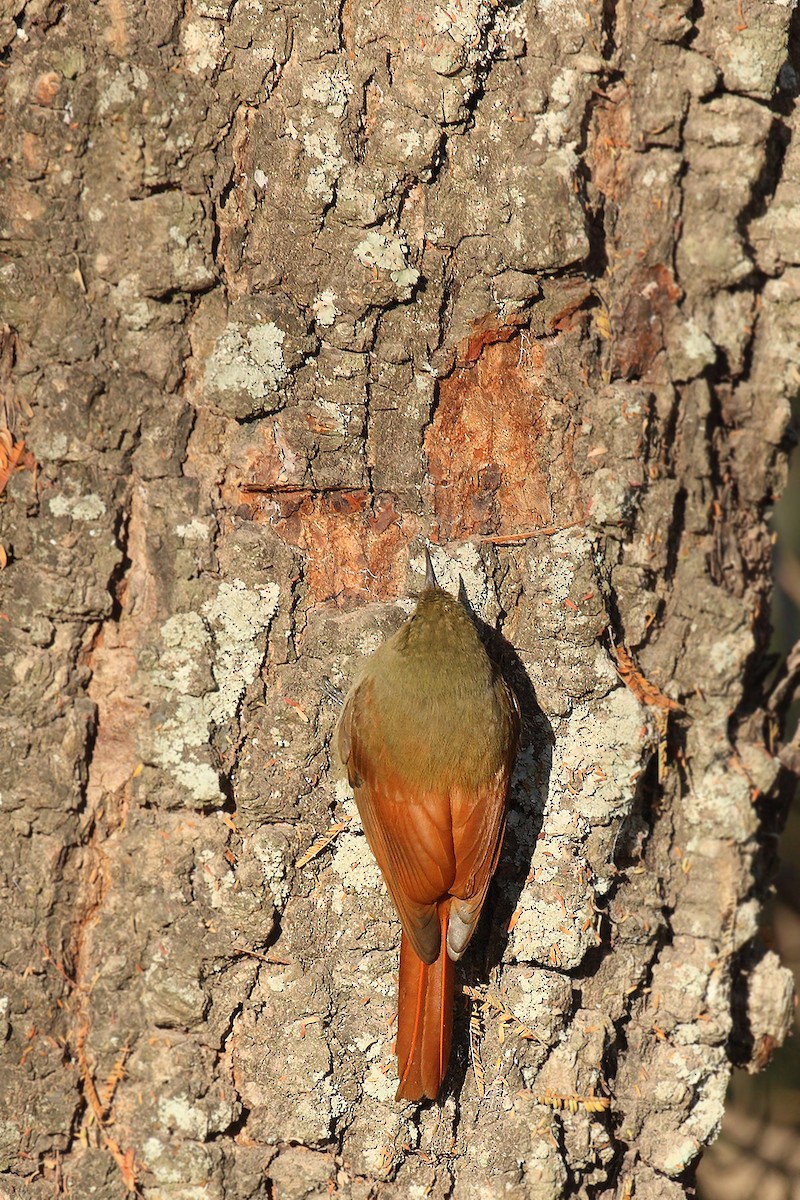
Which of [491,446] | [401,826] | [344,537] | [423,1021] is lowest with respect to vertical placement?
[423,1021]

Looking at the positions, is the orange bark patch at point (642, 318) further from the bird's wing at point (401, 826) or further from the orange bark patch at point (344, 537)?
the bird's wing at point (401, 826)

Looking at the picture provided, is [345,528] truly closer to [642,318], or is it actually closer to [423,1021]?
[642,318]

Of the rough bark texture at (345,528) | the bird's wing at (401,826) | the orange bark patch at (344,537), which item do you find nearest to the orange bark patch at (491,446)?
the rough bark texture at (345,528)

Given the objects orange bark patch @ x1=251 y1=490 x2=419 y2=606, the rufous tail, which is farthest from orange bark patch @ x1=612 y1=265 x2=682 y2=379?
the rufous tail

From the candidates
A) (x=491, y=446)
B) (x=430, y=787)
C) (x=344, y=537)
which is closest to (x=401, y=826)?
(x=430, y=787)

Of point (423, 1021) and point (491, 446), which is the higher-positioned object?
point (491, 446)
